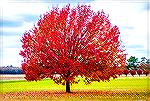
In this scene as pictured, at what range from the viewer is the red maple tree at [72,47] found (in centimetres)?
3200

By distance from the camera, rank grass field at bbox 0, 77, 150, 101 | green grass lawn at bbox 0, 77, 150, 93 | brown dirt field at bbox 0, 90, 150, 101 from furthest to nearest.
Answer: green grass lawn at bbox 0, 77, 150, 93, grass field at bbox 0, 77, 150, 101, brown dirt field at bbox 0, 90, 150, 101

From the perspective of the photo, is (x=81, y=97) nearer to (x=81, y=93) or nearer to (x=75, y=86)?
(x=81, y=93)

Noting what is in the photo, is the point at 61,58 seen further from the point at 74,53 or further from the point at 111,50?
the point at 111,50

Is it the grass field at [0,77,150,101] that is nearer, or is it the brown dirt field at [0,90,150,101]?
the brown dirt field at [0,90,150,101]

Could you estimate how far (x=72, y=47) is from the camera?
32.4 meters

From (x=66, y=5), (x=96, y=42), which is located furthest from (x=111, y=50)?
(x=66, y=5)

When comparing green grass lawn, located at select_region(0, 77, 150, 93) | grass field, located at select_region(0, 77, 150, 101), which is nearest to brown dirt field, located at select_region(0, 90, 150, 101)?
grass field, located at select_region(0, 77, 150, 101)

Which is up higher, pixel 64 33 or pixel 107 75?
pixel 64 33

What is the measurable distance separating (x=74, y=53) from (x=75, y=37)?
157 cm

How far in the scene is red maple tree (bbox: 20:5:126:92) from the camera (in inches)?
1260

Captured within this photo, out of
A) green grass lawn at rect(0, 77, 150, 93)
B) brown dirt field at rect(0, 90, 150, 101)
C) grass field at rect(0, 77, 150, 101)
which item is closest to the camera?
brown dirt field at rect(0, 90, 150, 101)

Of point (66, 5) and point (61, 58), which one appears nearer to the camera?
point (61, 58)

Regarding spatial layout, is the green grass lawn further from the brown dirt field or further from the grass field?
the brown dirt field

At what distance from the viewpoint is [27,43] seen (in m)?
32.9
